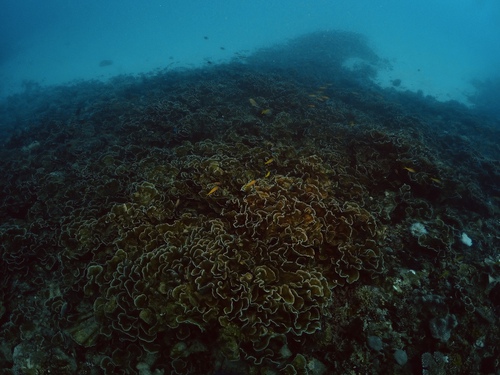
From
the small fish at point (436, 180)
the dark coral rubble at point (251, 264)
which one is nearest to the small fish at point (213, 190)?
the dark coral rubble at point (251, 264)

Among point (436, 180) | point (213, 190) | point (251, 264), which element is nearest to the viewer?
point (251, 264)

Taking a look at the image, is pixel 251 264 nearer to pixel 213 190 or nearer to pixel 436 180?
pixel 213 190

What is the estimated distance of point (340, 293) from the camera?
507 cm

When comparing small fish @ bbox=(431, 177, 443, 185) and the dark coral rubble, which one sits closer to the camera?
the dark coral rubble

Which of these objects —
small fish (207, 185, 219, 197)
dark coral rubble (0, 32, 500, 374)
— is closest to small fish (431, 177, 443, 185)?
dark coral rubble (0, 32, 500, 374)

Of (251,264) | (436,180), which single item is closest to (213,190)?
(251,264)

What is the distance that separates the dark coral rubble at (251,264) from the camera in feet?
13.9

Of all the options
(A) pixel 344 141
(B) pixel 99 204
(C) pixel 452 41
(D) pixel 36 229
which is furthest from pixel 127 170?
(C) pixel 452 41

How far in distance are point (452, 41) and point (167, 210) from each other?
12127 cm

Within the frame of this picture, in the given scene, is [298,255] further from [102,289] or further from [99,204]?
[99,204]

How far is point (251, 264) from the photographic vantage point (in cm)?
473

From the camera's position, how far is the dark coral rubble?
4.25m

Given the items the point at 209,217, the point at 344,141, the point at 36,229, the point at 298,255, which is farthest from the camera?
the point at 344,141

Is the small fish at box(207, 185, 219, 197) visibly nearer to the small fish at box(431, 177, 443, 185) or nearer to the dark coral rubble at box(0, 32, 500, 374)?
the dark coral rubble at box(0, 32, 500, 374)
